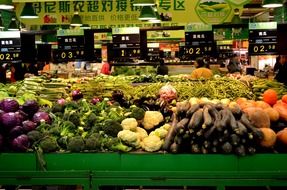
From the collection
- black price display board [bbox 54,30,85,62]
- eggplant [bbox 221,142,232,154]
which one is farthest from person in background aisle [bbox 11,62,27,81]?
eggplant [bbox 221,142,232,154]

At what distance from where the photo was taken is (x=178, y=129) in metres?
3.85

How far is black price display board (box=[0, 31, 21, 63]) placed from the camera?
43.8 feet

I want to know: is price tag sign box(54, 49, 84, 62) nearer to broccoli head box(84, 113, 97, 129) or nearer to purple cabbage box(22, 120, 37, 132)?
broccoli head box(84, 113, 97, 129)

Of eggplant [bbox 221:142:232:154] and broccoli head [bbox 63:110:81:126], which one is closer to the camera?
eggplant [bbox 221:142:232:154]

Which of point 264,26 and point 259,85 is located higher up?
point 264,26

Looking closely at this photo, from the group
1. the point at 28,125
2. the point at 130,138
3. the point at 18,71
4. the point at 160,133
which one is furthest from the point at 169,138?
the point at 18,71

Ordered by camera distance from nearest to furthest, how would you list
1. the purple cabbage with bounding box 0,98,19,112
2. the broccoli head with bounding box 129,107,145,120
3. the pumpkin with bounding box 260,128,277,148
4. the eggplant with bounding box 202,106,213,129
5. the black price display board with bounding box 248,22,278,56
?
the eggplant with bounding box 202,106,213,129, the pumpkin with bounding box 260,128,277,148, the purple cabbage with bounding box 0,98,19,112, the broccoli head with bounding box 129,107,145,120, the black price display board with bounding box 248,22,278,56

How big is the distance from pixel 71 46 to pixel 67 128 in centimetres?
1021

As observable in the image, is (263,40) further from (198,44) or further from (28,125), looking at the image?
(28,125)

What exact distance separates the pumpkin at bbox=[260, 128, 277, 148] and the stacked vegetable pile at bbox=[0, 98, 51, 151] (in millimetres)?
2102

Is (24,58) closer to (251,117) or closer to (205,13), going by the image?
(205,13)

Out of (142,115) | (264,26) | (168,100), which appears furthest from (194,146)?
(264,26)

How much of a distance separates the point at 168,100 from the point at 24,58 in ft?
33.1

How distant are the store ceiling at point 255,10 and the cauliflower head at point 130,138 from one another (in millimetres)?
14472
